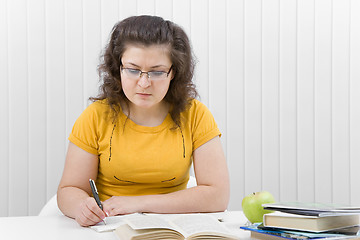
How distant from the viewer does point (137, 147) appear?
1.77 m

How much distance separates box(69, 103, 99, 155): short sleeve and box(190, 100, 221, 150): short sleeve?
14.9 inches

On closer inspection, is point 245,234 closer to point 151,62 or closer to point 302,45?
point 151,62

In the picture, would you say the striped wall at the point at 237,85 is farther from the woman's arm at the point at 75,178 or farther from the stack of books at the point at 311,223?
the stack of books at the point at 311,223

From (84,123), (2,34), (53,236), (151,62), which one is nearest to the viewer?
(53,236)

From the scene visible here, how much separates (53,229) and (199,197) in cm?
55

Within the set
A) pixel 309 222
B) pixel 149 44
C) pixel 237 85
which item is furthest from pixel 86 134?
pixel 237 85

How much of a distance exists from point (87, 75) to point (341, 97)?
1.54m

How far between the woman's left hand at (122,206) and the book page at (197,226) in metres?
0.26

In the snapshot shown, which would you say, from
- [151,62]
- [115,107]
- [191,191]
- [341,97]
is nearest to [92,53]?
[115,107]

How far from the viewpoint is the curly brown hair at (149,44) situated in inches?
67.3

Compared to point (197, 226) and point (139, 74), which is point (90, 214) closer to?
point (197, 226)

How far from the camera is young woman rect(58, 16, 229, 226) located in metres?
1.67

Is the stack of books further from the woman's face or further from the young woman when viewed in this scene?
the woman's face

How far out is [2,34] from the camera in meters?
2.54
